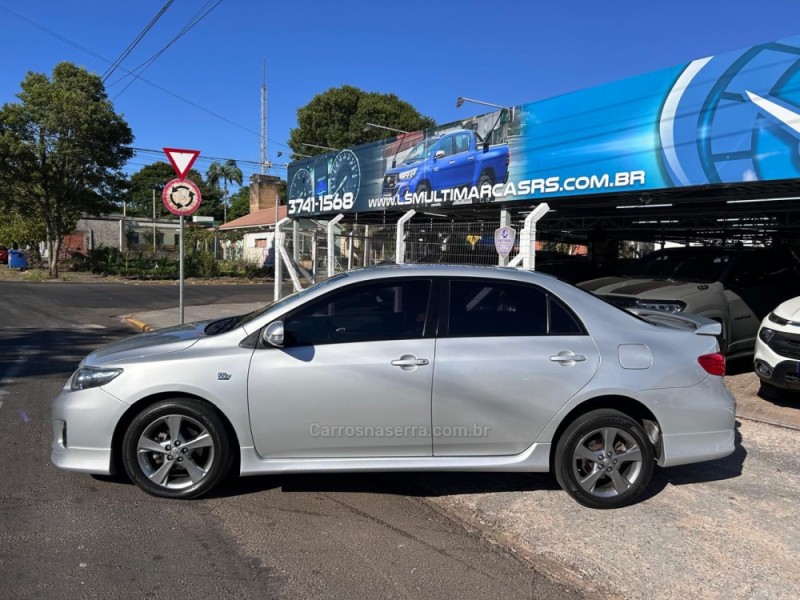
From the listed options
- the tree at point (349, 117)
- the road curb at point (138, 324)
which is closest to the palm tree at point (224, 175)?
the tree at point (349, 117)

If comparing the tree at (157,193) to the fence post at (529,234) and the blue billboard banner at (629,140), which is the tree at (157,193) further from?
the fence post at (529,234)

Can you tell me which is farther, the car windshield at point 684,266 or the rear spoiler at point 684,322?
the car windshield at point 684,266

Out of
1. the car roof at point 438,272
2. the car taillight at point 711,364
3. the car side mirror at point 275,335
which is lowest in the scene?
the car taillight at point 711,364

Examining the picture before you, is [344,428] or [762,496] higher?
[344,428]

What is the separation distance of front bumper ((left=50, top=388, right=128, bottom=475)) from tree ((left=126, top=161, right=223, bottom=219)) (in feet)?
256

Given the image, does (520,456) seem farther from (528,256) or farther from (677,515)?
(528,256)

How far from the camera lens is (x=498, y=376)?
156 inches

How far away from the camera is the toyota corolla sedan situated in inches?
153

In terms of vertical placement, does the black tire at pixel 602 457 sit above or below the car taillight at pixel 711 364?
below

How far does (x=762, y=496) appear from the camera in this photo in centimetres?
440

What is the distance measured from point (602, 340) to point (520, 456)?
0.98 m

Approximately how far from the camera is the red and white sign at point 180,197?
9.55 m

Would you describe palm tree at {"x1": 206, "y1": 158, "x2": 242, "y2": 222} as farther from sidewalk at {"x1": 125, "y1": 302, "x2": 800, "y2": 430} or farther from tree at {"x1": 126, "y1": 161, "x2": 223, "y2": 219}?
sidewalk at {"x1": 125, "y1": 302, "x2": 800, "y2": 430}

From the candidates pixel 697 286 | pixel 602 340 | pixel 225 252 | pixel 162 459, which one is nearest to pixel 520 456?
pixel 602 340
